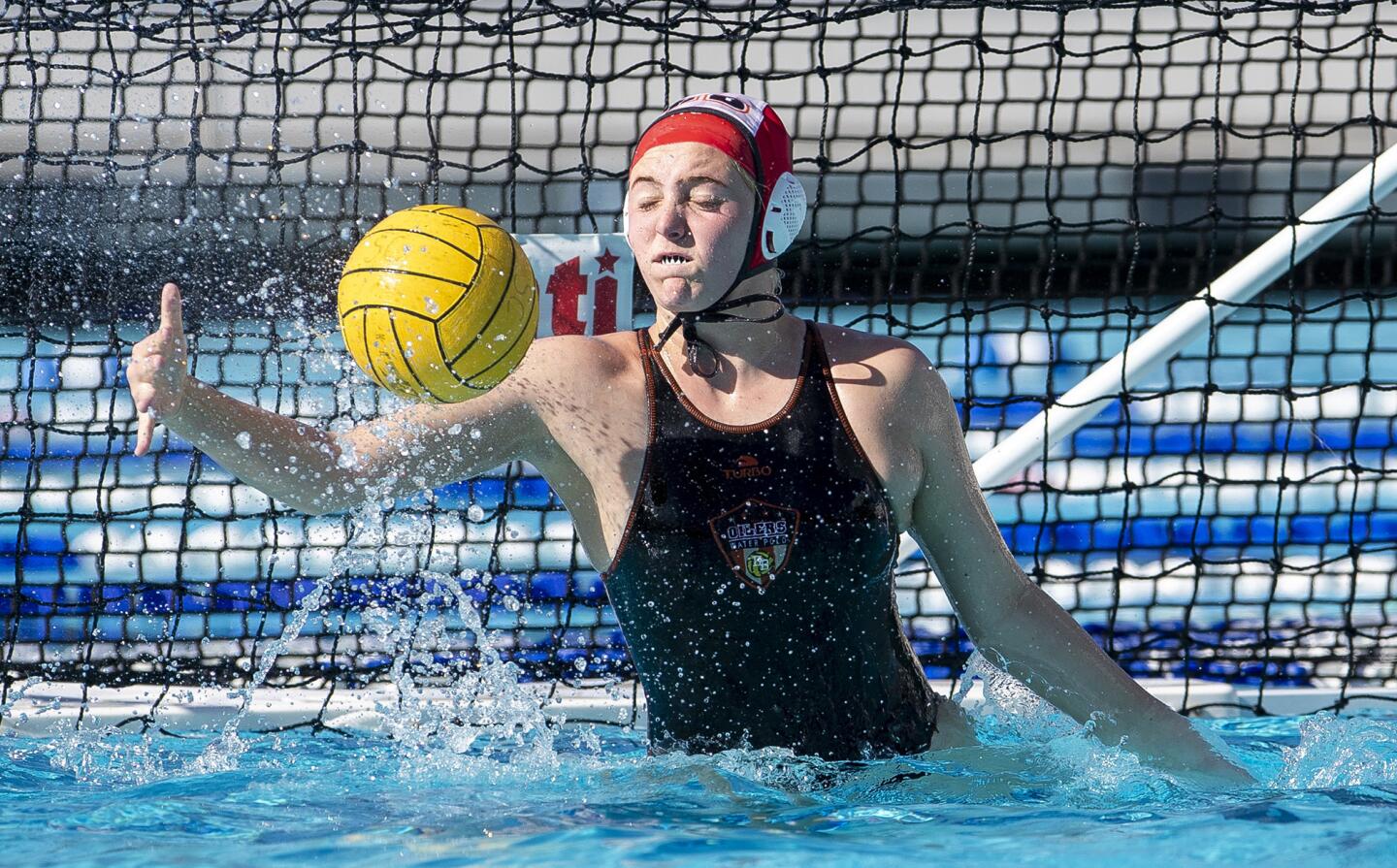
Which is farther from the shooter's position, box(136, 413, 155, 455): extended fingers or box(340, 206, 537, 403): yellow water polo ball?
box(340, 206, 537, 403): yellow water polo ball

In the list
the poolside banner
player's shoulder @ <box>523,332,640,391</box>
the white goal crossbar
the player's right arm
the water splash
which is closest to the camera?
the player's right arm

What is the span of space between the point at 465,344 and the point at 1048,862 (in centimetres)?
136

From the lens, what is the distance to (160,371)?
2.43 metres

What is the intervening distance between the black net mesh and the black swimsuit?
68 cm

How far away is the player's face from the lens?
8.69 feet

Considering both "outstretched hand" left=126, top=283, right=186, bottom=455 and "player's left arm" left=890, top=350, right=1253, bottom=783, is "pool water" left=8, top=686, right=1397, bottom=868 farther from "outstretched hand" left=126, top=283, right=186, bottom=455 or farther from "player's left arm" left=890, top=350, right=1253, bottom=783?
"outstretched hand" left=126, top=283, right=186, bottom=455

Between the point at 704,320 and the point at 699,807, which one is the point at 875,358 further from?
the point at 699,807

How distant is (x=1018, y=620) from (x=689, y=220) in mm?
1049

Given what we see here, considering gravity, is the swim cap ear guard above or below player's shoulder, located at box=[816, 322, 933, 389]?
above

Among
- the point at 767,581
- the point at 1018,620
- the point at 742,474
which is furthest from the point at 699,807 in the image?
the point at 1018,620

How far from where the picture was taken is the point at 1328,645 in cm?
488

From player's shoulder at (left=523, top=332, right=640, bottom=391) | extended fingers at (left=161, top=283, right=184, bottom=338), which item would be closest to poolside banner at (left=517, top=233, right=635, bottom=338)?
player's shoulder at (left=523, top=332, right=640, bottom=391)

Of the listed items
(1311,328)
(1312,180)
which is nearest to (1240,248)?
(1312,180)

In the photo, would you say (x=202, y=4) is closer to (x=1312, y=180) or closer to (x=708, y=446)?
(x=708, y=446)
